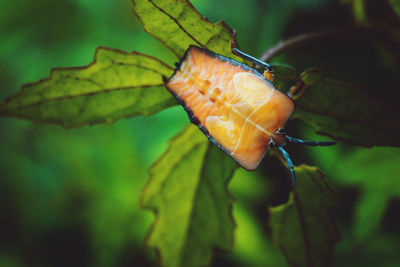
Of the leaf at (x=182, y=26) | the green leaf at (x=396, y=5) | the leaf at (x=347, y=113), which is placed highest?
the leaf at (x=182, y=26)

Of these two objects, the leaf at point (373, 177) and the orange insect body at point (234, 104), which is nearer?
the orange insect body at point (234, 104)

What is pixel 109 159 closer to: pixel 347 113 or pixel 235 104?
pixel 235 104

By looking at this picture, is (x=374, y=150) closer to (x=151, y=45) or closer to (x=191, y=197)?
(x=191, y=197)

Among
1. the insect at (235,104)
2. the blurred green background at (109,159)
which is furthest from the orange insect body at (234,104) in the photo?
the blurred green background at (109,159)

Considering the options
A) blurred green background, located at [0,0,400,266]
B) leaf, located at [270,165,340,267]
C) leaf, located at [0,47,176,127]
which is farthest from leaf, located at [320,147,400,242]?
leaf, located at [0,47,176,127]

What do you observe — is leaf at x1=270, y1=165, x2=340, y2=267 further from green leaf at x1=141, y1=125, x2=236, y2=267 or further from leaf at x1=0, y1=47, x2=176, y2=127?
leaf at x1=0, y1=47, x2=176, y2=127

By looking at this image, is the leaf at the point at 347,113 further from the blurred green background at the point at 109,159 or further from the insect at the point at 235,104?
the blurred green background at the point at 109,159

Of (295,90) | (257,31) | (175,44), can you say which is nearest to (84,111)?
(175,44)
